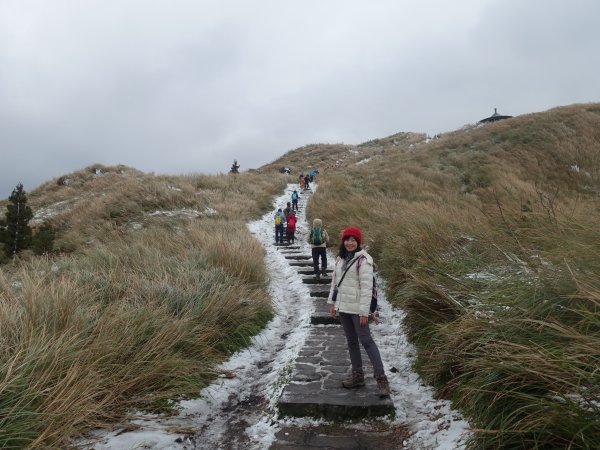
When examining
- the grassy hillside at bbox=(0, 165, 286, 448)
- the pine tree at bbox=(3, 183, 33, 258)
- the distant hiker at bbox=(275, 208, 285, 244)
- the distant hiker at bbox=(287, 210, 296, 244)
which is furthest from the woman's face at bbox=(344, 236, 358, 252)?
the pine tree at bbox=(3, 183, 33, 258)

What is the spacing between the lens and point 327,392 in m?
3.82

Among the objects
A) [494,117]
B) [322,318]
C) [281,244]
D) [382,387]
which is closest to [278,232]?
[281,244]

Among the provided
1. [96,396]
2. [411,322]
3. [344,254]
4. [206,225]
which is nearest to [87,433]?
[96,396]

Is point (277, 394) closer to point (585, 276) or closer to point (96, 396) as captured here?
point (96, 396)

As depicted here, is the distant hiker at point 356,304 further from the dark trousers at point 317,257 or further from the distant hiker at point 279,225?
the distant hiker at point 279,225

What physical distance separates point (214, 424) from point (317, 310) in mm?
3227

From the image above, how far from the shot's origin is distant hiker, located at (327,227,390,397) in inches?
149

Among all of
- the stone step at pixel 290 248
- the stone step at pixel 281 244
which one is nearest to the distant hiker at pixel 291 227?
the stone step at pixel 281 244

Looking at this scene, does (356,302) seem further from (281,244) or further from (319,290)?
(281,244)

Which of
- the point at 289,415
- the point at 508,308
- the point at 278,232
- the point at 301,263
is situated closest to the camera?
the point at 508,308

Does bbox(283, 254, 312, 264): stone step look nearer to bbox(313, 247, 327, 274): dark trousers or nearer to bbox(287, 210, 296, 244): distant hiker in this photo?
bbox(313, 247, 327, 274): dark trousers

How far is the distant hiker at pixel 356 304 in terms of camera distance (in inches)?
149

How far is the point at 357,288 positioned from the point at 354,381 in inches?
37.3

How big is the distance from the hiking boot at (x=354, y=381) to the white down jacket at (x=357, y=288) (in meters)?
0.65
